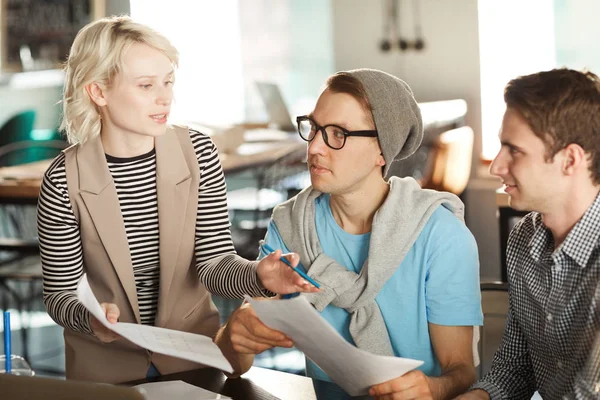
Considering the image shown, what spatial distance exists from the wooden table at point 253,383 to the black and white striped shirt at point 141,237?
182mm

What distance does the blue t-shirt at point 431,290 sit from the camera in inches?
68.2

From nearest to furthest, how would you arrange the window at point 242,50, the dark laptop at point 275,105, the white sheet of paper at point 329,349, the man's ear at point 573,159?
the white sheet of paper at point 329,349, the man's ear at point 573,159, the dark laptop at point 275,105, the window at point 242,50

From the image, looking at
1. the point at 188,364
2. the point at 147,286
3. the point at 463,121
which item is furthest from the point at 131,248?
the point at 463,121

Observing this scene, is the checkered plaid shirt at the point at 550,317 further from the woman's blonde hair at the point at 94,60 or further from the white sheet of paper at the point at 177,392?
the woman's blonde hair at the point at 94,60

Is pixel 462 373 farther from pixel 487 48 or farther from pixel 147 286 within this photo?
pixel 487 48

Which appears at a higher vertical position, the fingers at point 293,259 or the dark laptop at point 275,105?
the dark laptop at point 275,105

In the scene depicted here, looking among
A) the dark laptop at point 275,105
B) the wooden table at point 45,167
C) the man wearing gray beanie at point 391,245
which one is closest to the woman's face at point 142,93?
the man wearing gray beanie at point 391,245

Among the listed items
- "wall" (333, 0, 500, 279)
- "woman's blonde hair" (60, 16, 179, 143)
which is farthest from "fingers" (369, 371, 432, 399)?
"wall" (333, 0, 500, 279)

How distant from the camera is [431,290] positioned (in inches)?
69.1

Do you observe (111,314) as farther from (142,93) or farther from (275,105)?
(275,105)

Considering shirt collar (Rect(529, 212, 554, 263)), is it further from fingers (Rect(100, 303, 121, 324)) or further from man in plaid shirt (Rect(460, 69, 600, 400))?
fingers (Rect(100, 303, 121, 324))

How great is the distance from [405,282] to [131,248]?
0.61 meters

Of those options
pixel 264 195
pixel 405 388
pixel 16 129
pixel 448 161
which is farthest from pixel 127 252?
pixel 16 129

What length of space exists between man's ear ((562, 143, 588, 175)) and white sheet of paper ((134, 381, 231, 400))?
28.2 inches
